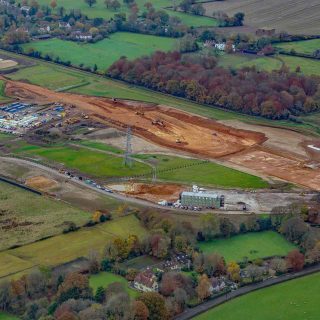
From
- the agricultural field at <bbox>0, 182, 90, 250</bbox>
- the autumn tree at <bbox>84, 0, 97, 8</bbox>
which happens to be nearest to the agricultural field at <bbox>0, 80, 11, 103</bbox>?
the agricultural field at <bbox>0, 182, 90, 250</bbox>

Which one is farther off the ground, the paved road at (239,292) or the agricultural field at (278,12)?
the agricultural field at (278,12)

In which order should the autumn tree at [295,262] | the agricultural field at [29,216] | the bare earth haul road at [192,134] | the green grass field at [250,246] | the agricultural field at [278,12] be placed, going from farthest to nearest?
the agricultural field at [278,12], the bare earth haul road at [192,134], the agricultural field at [29,216], the green grass field at [250,246], the autumn tree at [295,262]

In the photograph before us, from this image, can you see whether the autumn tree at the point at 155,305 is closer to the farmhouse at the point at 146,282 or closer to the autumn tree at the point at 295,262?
the farmhouse at the point at 146,282

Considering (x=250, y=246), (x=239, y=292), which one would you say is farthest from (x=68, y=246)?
(x=239, y=292)

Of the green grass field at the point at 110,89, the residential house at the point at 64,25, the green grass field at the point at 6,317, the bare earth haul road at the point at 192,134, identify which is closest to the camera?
the green grass field at the point at 6,317

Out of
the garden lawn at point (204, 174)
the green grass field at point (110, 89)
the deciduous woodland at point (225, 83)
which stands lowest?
the garden lawn at point (204, 174)

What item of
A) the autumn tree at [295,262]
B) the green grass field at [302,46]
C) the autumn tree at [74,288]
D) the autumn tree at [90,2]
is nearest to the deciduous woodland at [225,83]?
the green grass field at [302,46]

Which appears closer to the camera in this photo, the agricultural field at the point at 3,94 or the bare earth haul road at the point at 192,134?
the bare earth haul road at the point at 192,134
